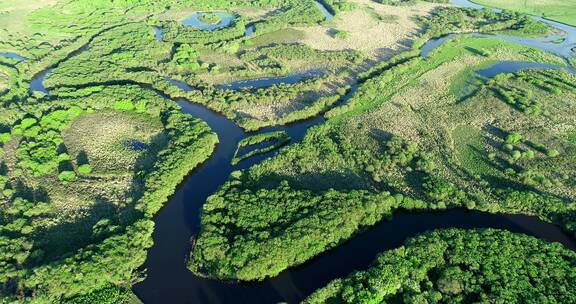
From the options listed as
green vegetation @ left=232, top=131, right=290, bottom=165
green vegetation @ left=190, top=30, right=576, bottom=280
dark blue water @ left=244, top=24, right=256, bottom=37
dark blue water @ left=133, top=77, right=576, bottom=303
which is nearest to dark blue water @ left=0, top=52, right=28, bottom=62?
dark blue water @ left=244, top=24, right=256, bottom=37

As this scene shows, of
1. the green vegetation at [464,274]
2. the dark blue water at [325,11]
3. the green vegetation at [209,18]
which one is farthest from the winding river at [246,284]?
the dark blue water at [325,11]

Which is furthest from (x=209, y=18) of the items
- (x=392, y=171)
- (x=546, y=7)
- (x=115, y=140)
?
(x=546, y=7)

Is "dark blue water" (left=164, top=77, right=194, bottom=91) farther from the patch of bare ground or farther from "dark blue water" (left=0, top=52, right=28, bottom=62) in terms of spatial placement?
"dark blue water" (left=0, top=52, right=28, bottom=62)

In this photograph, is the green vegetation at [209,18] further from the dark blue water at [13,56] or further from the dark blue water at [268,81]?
the dark blue water at [13,56]

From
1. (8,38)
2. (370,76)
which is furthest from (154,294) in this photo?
(8,38)

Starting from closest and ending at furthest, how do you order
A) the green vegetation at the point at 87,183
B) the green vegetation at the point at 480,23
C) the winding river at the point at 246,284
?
the green vegetation at the point at 87,183, the winding river at the point at 246,284, the green vegetation at the point at 480,23

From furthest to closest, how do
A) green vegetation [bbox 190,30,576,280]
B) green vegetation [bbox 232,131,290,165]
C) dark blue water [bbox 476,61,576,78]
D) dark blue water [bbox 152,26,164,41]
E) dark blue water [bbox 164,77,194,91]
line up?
1. dark blue water [bbox 152,26,164,41]
2. dark blue water [bbox 476,61,576,78]
3. dark blue water [bbox 164,77,194,91]
4. green vegetation [bbox 232,131,290,165]
5. green vegetation [bbox 190,30,576,280]

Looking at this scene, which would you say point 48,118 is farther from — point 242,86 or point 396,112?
point 396,112
